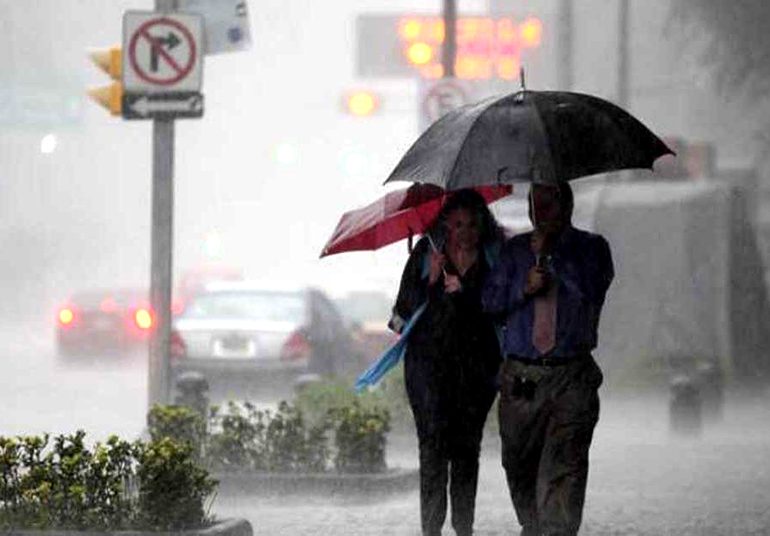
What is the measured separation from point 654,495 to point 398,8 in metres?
95.6

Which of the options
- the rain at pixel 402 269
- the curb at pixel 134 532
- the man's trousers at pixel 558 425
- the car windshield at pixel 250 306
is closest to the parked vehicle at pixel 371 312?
the rain at pixel 402 269

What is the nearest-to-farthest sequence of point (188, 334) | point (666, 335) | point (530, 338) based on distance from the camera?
1. point (530, 338)
2. point (188, 334)
3. point (666, 335)

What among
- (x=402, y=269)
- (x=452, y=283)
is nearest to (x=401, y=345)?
(x=452, y=283)

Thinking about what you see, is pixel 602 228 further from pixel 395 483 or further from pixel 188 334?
pixel 395 483

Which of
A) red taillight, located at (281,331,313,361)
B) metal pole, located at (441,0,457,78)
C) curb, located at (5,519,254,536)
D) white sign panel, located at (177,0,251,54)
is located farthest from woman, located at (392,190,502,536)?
metal pole, located at (441,0,457,78)

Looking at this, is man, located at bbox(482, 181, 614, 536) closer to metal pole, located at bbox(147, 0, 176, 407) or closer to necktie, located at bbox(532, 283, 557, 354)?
necktie, located at bbox(532, 283, 557, 354)

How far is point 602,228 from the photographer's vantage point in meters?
29.3

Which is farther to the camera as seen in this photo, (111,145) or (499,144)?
(111,145)

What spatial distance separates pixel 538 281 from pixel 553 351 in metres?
0.29

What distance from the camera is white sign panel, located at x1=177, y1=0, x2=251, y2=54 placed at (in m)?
18.4

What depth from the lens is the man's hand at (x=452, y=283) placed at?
11.6 m

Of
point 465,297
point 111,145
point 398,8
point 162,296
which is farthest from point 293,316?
point 398,8

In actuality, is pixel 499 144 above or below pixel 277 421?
above

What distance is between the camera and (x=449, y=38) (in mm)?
29328
